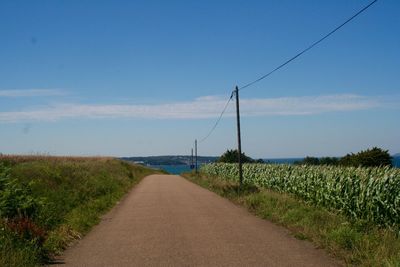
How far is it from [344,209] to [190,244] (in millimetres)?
7414

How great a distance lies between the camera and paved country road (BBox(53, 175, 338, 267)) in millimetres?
9555

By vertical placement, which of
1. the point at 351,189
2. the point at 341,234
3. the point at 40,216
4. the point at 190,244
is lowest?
the point at 190,244

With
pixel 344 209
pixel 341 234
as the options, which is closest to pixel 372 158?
pixel 344 209

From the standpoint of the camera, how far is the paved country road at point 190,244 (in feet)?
31.3

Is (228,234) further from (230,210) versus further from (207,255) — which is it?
(230,210)

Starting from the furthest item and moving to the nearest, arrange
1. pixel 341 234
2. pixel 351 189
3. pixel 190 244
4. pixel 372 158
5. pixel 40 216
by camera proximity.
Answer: pixel 372 158 → pixel 351 189 → pixel 40 216 → pixel 190 244 → pixel 341 234

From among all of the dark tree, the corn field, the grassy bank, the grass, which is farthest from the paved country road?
the dark tree

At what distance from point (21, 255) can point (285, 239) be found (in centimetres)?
596

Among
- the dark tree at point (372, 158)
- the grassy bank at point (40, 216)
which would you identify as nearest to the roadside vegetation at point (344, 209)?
the grassy bank at point (40, 216)

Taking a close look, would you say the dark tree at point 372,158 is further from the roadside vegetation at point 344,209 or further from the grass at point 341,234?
the grass at point 341,234

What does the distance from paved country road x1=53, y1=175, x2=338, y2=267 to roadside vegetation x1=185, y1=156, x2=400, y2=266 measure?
50 centimetres

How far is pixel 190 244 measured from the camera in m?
11.5

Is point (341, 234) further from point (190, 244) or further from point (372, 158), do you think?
point (372, 158)

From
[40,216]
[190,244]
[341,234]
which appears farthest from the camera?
[40,216]
